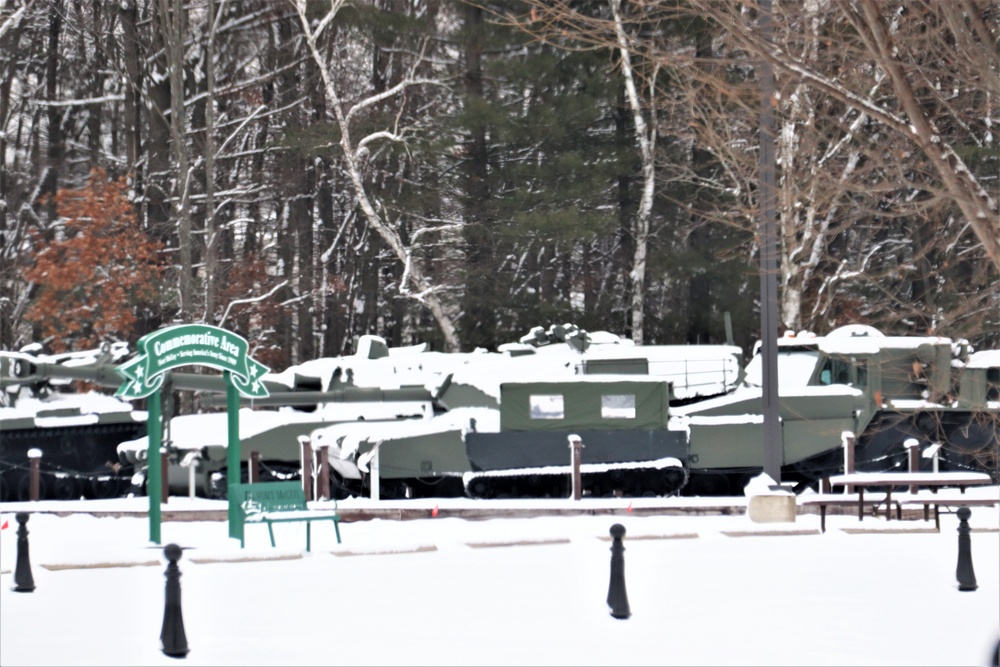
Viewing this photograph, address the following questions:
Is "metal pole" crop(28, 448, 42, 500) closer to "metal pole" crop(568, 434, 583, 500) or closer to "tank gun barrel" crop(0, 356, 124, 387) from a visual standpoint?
"tank gun barrel" crop(0, 356, 124, 387)

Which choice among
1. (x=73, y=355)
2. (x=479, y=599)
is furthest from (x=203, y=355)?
(x=73, y=355)

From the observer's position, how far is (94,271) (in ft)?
100

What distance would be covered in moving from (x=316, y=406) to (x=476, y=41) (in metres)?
12.8

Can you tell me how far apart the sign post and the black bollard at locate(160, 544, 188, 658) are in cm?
550

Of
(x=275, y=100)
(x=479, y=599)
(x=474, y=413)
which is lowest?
(x=479, y=599)

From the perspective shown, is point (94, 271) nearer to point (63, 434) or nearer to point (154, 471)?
point (63, 434)

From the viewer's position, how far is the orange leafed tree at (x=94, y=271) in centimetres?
3044

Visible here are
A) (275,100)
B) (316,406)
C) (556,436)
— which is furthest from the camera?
(275,100)

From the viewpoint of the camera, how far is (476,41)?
3247 centimetres

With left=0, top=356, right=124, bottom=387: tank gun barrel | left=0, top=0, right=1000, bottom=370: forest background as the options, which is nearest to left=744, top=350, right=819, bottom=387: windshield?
left=0, top=0, right=1000, bottom=370: forest background

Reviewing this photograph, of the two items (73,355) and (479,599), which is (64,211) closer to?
(73,355)

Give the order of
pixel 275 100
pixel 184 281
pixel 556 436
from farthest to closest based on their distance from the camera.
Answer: pixel 275 100 < pixel 184 281 < pixel 556 436

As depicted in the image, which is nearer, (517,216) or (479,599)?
(479,599)

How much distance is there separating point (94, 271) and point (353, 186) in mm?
6736
